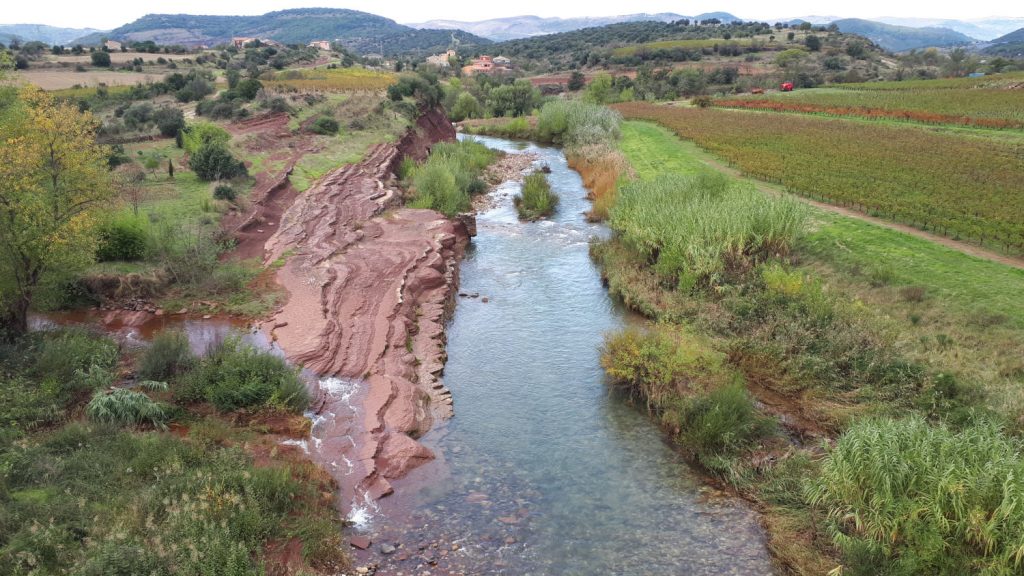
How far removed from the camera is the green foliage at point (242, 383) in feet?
46.9

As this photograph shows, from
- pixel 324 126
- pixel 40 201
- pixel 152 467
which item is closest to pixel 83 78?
pixel 324 126

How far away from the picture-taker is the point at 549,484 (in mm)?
13109

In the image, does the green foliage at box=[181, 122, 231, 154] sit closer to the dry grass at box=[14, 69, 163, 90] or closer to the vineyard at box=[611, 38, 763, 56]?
the dry grass at box=[14, 69, 163, 90]

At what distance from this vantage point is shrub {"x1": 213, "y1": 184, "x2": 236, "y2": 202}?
91.0 ft

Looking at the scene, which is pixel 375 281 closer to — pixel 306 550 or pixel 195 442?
pixel 195 442

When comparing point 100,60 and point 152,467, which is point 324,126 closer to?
point 152,467

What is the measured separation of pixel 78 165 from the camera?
15953 millimetres

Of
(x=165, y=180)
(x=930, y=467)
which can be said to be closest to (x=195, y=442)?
(x=930, y=467)

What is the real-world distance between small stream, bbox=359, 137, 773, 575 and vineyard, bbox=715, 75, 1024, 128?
41844mm

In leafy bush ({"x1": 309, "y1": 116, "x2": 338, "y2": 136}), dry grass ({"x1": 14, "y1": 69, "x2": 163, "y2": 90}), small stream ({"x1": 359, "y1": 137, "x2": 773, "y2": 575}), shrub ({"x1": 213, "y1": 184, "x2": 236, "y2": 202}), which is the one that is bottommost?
small stream ({"x1": 359, "y1": 137, "x2": 773, "y2": 575})

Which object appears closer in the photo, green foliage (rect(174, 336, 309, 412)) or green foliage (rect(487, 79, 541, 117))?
green foliage (rect(174, 336, 309, 412))

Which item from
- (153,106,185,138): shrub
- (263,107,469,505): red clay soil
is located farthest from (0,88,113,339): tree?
(153,106,185,138): shrub

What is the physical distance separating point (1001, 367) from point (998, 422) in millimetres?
2648

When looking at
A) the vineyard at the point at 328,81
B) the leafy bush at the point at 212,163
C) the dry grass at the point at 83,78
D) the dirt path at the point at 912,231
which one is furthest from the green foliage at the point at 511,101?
the leafy bush at the point at 212,163
